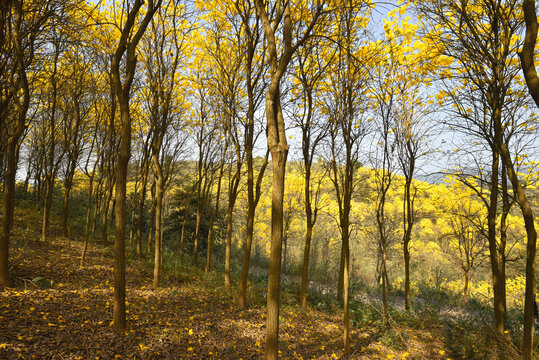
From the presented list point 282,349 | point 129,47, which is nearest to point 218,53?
point 129,47

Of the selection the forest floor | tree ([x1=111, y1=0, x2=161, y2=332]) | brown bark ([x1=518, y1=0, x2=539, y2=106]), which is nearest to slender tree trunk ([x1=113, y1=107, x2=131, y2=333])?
tree ([x1=111, y1=0, x2=161, y2=332])

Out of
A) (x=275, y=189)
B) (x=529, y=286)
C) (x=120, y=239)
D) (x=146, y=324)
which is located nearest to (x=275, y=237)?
(x=275, y=189)

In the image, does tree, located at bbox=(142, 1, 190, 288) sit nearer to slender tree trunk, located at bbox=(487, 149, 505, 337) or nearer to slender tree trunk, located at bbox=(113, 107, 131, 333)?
slender tree trunk, located at bbox=(113, 107, 131, 333)

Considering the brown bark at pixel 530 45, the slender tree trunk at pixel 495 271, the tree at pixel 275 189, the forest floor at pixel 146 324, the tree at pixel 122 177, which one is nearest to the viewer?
the brown bark at pixel 530 45

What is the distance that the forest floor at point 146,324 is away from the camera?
333cm

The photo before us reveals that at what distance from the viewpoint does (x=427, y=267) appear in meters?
21.5

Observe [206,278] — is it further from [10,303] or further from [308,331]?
[10,303]

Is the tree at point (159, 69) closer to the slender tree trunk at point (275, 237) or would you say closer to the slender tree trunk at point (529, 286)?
the slender tree trunk at point (275, 237)

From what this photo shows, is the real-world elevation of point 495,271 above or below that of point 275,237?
below

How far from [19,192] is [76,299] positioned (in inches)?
724

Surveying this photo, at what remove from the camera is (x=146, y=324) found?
4242 millimetres

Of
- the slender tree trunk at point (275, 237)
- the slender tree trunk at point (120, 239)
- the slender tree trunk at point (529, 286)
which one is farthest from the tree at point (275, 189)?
the slender tree trunk at point (529, 286)

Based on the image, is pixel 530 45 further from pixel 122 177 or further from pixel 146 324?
pixel 146 324

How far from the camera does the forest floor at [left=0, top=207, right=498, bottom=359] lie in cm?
333
